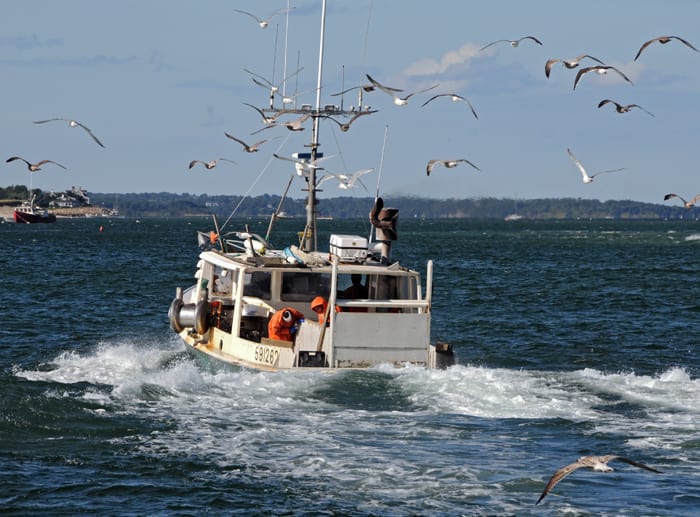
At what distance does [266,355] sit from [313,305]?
1334mm

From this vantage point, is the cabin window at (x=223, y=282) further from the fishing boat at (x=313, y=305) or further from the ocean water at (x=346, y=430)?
the ocean water at (x=346, y=430)

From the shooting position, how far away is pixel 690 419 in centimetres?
2016

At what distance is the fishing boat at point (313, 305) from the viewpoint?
22188 millimetres

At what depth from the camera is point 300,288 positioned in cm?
2444

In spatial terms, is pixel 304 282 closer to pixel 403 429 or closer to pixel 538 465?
pixel 403 429

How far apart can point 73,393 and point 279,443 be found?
561 cm

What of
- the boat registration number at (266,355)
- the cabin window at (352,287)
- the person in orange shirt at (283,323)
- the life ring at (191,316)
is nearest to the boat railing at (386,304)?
the person in orange shirt at (283,323)

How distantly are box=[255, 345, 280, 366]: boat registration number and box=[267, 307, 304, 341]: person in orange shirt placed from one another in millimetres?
355

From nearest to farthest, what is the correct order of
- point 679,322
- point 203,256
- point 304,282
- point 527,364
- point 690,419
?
point 690,419, point 304,282, point 203,256, point 527,364, point 679,322

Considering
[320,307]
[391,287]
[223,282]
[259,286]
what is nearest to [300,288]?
[259,286]

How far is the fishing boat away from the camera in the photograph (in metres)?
22.2

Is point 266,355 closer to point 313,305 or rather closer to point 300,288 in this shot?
point 313,305

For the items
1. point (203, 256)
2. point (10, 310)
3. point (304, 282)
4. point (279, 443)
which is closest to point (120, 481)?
point (279, 443)

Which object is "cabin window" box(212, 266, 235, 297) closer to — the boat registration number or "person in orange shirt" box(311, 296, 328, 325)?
the boat registration number
